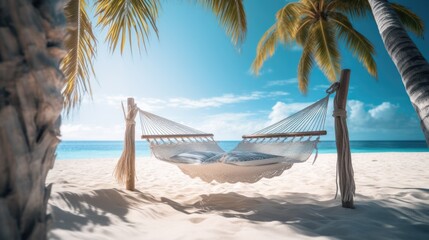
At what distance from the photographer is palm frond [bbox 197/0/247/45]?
212cm

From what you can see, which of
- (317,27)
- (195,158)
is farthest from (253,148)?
(317,27)

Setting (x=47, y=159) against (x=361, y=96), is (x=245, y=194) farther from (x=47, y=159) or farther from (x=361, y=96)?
(x=361, y=96)

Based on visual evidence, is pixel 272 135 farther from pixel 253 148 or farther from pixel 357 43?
pixel 357 43

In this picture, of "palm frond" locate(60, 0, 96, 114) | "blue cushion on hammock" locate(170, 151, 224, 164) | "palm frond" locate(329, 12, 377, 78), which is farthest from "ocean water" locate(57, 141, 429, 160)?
"palm frond" locate(329, 12, 377, 78)

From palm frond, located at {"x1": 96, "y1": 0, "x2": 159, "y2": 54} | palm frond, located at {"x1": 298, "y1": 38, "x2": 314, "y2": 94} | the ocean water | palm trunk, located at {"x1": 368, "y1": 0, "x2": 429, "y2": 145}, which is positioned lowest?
the ocean water

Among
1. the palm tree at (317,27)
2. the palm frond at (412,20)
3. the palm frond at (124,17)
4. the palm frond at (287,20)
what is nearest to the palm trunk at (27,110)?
the palm frond at (124,17)

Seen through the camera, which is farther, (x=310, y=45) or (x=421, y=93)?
(x=310, y=45)

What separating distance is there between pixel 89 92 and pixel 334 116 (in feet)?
6.22

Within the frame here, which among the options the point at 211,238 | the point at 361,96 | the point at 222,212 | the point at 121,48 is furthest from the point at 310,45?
the point at 361,96

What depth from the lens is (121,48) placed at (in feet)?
7.16

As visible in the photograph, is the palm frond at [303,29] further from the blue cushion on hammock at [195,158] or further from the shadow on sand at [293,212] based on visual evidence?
the blue cushion on hammock at [195,158]

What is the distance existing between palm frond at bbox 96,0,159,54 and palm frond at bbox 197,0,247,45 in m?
0.54

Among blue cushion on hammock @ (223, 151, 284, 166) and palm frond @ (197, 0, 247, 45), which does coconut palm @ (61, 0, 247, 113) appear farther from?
blue cushion on hammock @ (223, 151, 284, 166)

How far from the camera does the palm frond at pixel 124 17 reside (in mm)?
2014
